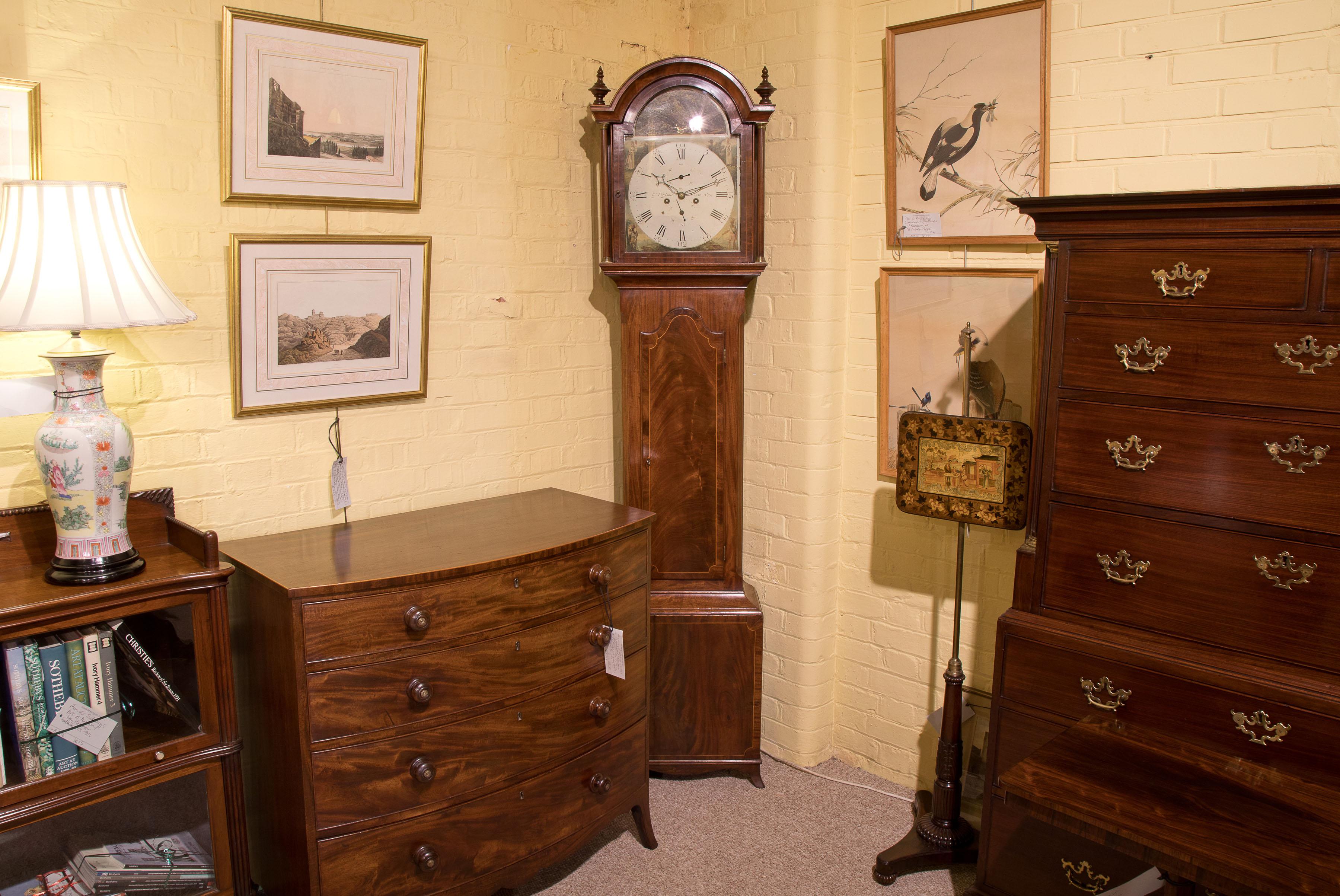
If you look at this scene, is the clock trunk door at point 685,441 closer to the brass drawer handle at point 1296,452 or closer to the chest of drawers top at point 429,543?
the chest of drawers top at point 429,543

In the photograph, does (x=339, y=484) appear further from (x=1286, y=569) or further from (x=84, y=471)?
(x=1286, y=569)

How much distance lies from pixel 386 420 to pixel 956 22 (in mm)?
2082

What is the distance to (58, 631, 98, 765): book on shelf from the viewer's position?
201cm

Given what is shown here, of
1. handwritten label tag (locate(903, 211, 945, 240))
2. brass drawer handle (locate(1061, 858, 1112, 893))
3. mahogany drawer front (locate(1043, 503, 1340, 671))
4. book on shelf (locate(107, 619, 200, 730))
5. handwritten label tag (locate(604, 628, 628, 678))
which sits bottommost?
brass drawer handle (locate(1061, 858, 1112, 893))

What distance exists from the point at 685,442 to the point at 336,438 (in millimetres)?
1083

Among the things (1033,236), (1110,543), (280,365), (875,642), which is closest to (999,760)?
(1110,543)

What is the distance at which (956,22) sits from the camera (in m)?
2.89

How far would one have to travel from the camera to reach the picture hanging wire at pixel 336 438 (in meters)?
2.76

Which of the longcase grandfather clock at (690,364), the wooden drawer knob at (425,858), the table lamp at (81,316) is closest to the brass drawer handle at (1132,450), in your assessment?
the longcase grandfather clock at (690,364)

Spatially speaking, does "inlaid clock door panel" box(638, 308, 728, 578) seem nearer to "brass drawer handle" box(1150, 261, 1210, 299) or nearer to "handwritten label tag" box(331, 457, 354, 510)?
"handwritten label tag" box(331, 457, 354, 510)

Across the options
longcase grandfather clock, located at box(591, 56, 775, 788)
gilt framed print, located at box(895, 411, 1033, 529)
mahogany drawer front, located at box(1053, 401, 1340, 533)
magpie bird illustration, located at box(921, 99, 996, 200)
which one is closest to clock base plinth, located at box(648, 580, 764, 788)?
longcase grandfather clock, located at box(591, 56, 775, 788)

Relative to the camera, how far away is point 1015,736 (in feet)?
8.13

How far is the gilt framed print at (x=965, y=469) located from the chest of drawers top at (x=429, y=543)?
80 cm

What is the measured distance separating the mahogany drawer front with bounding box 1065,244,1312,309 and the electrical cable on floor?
1.82m
